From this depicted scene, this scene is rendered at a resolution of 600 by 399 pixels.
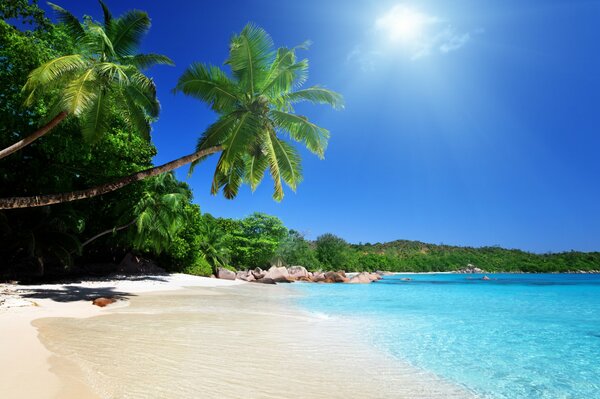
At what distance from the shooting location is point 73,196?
8.57 m

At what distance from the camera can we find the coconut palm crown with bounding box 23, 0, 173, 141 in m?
8.72

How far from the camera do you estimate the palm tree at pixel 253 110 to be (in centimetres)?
1062

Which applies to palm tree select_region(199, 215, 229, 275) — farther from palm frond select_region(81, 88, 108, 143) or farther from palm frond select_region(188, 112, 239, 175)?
palm frond select_region(81, 88, 108, 143)

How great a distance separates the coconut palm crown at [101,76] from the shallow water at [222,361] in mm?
5291

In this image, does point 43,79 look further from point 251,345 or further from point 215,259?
point 215,259

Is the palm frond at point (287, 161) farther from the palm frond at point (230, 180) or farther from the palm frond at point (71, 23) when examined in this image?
the palm frond at point (71, 23)

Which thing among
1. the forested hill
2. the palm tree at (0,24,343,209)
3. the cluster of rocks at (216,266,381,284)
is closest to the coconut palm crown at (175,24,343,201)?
the palm tree at (0,24,343,209)

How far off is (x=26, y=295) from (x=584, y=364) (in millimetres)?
16134

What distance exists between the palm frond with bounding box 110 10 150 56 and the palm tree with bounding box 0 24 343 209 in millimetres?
2324

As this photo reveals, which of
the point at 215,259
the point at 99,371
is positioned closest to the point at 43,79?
the point at 99,371

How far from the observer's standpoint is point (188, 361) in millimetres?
5316

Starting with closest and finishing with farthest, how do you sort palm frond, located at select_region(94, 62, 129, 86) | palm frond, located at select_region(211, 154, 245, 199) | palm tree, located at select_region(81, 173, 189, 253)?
palm frond, located at select_region(94, 62, 129, 86) → palm frond, located at select_region(211, 154, 245, 199) → palm tree, located at select_region(81, 173, 189, 253)

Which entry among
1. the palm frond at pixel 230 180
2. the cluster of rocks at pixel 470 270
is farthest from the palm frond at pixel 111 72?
the cluster of rocks at pixel 470 270

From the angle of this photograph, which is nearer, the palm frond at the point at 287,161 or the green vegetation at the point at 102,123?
the green vegetation at the point at 102,123
